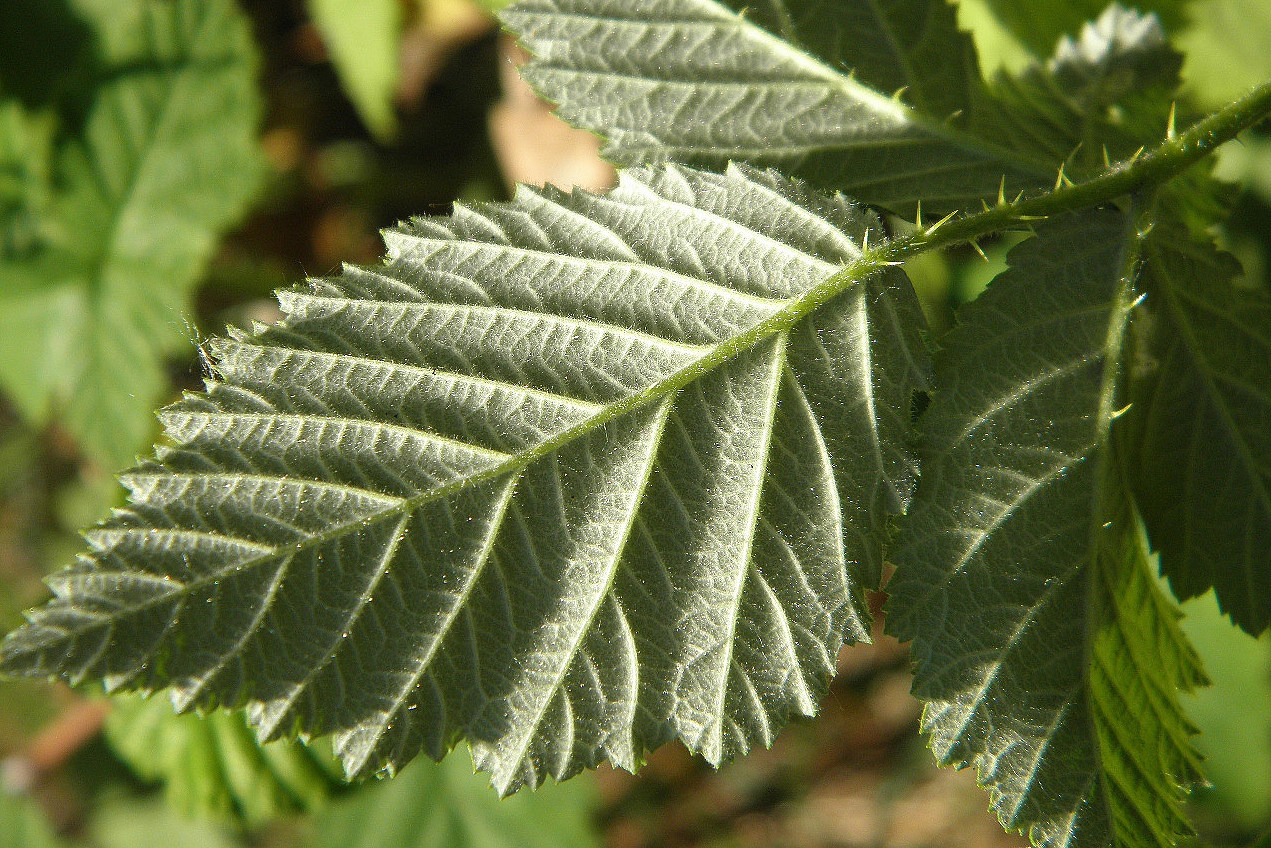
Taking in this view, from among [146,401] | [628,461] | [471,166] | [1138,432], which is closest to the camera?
[628,461]

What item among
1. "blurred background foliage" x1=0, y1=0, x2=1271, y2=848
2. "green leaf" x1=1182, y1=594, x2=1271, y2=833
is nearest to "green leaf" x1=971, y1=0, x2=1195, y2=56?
"blurred background foliage" x1=0, y1=0, x2=1271, y2=848

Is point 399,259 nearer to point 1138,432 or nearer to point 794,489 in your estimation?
point 794,489

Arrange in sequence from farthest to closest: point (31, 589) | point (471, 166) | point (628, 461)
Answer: point (31, 589), point (471, 166), point (628, 461)

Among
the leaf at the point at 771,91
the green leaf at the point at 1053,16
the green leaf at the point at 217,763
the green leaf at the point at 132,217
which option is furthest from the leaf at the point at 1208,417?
the green leaf at the point at 132,217

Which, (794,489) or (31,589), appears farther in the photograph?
(31,589)

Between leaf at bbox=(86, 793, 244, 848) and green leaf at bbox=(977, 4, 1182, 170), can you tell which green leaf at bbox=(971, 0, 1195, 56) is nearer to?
green leaf at bbox=(977, 4, 1182, 170)

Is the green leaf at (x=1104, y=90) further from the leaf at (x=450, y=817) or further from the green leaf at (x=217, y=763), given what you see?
the leaf at (x=450, y=817)

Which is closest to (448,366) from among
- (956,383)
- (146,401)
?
(956,383)

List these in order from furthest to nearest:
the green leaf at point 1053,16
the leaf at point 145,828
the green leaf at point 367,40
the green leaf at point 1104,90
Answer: the leaf at point 145,828 → the green leaf at point 367,40 → the green leaf at point 1053,16 → the green leaf at point 1104,90
